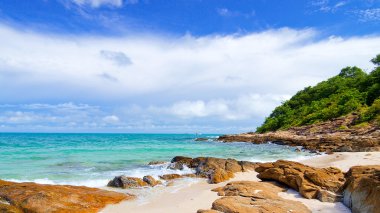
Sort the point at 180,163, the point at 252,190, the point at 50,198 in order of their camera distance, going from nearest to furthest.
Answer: the point at 50,198
the point at 252,190
the point at 180,163

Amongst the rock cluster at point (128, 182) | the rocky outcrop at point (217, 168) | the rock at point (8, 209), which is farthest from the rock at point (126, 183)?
the rock at point (8, 209)

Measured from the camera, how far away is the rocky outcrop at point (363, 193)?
7512mm

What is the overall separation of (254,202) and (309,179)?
3.16 meters

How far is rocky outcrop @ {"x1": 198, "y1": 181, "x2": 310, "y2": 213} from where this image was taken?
864 centimetres

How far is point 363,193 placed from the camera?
830 centimetres

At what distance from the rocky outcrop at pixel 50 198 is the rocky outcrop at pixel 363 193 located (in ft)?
23.0

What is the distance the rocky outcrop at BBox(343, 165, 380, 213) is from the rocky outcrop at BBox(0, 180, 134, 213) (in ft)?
23.0

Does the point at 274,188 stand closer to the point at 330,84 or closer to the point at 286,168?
the point at 286,168

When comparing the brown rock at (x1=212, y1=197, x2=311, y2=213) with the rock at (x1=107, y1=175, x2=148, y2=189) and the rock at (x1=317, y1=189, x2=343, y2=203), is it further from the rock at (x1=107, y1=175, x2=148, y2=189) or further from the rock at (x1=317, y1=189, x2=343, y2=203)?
the rock at (x1=107, y1=175, x2=148, y2=189)

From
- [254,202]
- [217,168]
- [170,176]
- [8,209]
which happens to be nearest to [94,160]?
[170,176]

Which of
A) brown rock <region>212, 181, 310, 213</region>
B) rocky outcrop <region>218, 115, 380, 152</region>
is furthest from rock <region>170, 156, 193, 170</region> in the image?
rocky outcrop <region>218, 115, 380, 152</region>

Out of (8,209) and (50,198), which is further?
(50,198)

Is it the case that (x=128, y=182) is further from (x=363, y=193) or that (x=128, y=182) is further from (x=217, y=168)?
(x=363, y=193)

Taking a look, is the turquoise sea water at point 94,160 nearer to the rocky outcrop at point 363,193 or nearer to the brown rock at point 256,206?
the brown rock at point 256,206
